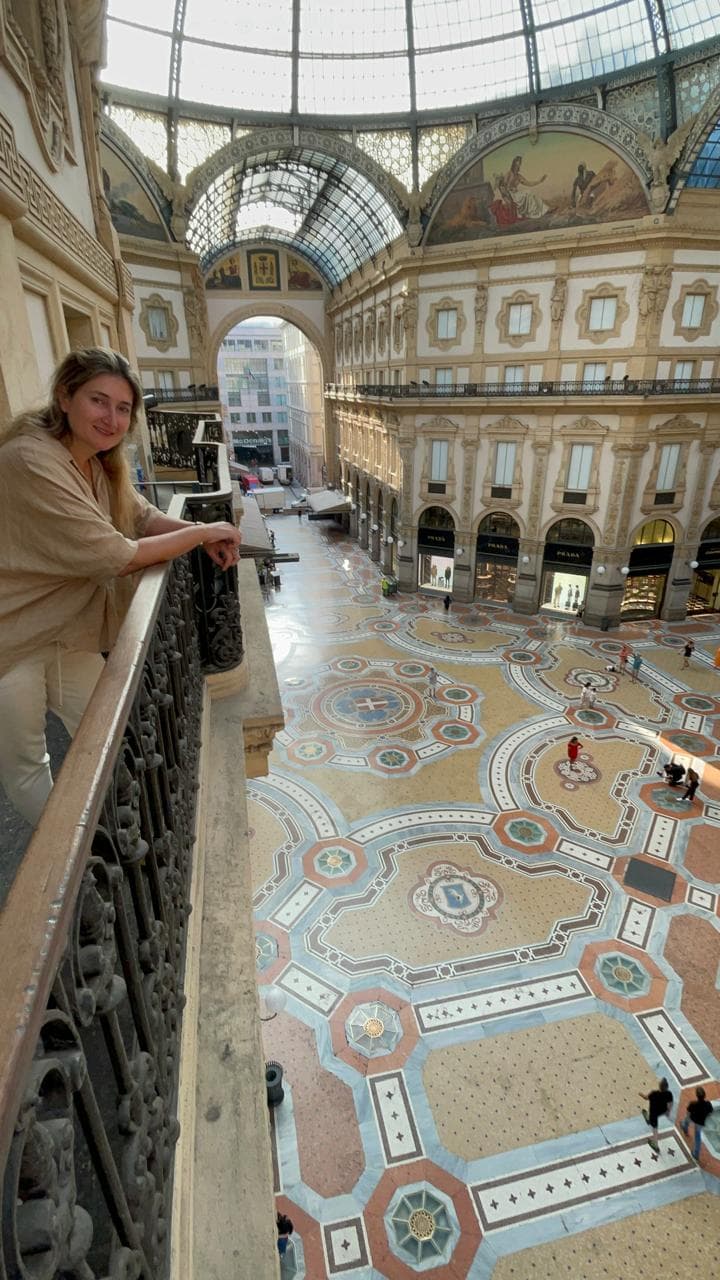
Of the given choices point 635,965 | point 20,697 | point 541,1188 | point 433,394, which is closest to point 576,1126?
point 541,1188

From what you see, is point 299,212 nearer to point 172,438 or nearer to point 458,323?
point 458,323

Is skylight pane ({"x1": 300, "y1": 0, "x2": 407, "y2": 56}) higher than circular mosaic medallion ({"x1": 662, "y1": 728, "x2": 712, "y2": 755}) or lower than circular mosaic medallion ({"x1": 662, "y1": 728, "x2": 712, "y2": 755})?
higher

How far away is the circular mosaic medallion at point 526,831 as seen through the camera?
11.4 m

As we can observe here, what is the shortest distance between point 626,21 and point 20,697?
2393cm

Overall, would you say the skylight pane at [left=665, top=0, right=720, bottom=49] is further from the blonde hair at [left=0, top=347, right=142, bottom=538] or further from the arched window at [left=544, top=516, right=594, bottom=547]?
the blonde hair at [left=0, top=347, right=142, bottom=538]

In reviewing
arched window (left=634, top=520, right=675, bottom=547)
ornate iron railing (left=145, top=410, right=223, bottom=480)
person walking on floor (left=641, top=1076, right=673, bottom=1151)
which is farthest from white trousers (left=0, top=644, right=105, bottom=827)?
arched window (left=634, top=520, right=675, bottom=547)

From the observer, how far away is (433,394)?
22000mm

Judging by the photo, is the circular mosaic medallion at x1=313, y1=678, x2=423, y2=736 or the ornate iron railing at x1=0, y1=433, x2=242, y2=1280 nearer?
the ornate iron railing at x1=0, y1=433, x2=242, y2=1280

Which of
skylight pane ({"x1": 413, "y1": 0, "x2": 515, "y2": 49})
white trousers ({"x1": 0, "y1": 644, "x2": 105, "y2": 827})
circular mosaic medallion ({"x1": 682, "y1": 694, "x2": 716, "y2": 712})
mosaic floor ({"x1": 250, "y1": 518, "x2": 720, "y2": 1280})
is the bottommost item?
mosaic floor ({"x1": 250, "y1": 518, "x2": 720, "y2": 1280})

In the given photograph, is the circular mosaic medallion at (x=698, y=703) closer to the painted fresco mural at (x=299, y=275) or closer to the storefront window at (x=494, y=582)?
the storefront window at (x=494, y=582)

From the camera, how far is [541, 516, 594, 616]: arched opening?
21.1 meters

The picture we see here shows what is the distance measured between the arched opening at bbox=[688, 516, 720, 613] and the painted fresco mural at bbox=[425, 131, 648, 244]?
10.2m

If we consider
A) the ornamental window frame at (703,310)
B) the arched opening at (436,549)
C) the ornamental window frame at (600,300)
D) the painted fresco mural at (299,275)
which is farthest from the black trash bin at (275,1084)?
the painted fresco mural at (299,275)

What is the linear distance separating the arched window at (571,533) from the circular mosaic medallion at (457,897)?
548 inches
